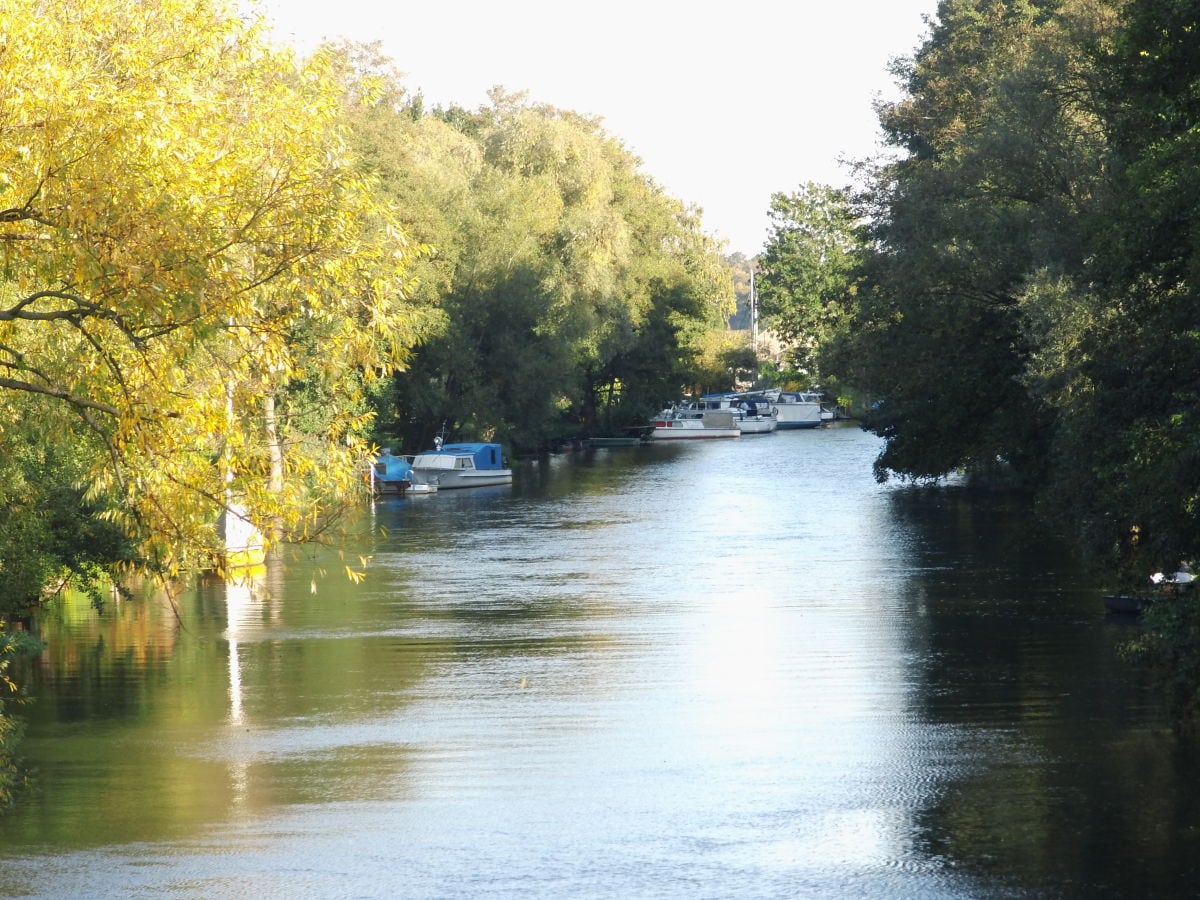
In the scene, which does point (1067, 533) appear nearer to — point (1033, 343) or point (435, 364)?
point (1033, 343)

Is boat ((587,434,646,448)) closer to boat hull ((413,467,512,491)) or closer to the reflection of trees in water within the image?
boat hull ((413,467,512,491))

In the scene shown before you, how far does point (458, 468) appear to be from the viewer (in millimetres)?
62375

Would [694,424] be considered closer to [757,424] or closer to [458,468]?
[757,424]

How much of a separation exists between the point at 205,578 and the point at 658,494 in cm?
2511

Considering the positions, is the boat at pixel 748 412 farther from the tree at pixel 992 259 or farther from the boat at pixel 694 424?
the tree at pixel 992 259

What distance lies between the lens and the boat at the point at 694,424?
99125 mm

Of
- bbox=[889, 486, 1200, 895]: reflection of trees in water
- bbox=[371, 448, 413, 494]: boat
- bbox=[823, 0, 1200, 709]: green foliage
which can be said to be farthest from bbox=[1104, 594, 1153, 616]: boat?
bbox=[371, 448, 413, 494]: boat

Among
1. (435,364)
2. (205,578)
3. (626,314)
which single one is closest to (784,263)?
(626,314)

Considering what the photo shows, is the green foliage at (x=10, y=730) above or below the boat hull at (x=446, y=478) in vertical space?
below

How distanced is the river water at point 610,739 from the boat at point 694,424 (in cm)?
6117

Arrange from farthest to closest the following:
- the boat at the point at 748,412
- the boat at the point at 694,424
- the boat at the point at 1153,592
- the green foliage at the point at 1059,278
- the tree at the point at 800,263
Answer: the tree at the point at 800,263 → the boat at the point at 748,412 → the boat at the point at 694,424 → the boat at the point at 1153,592 → the green foliage at the point at 1059,278

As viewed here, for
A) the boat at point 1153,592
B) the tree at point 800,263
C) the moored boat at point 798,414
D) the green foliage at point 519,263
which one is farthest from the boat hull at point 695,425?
the boat at point 1153,592

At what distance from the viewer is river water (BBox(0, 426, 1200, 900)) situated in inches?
495

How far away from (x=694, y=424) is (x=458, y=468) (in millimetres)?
40063
